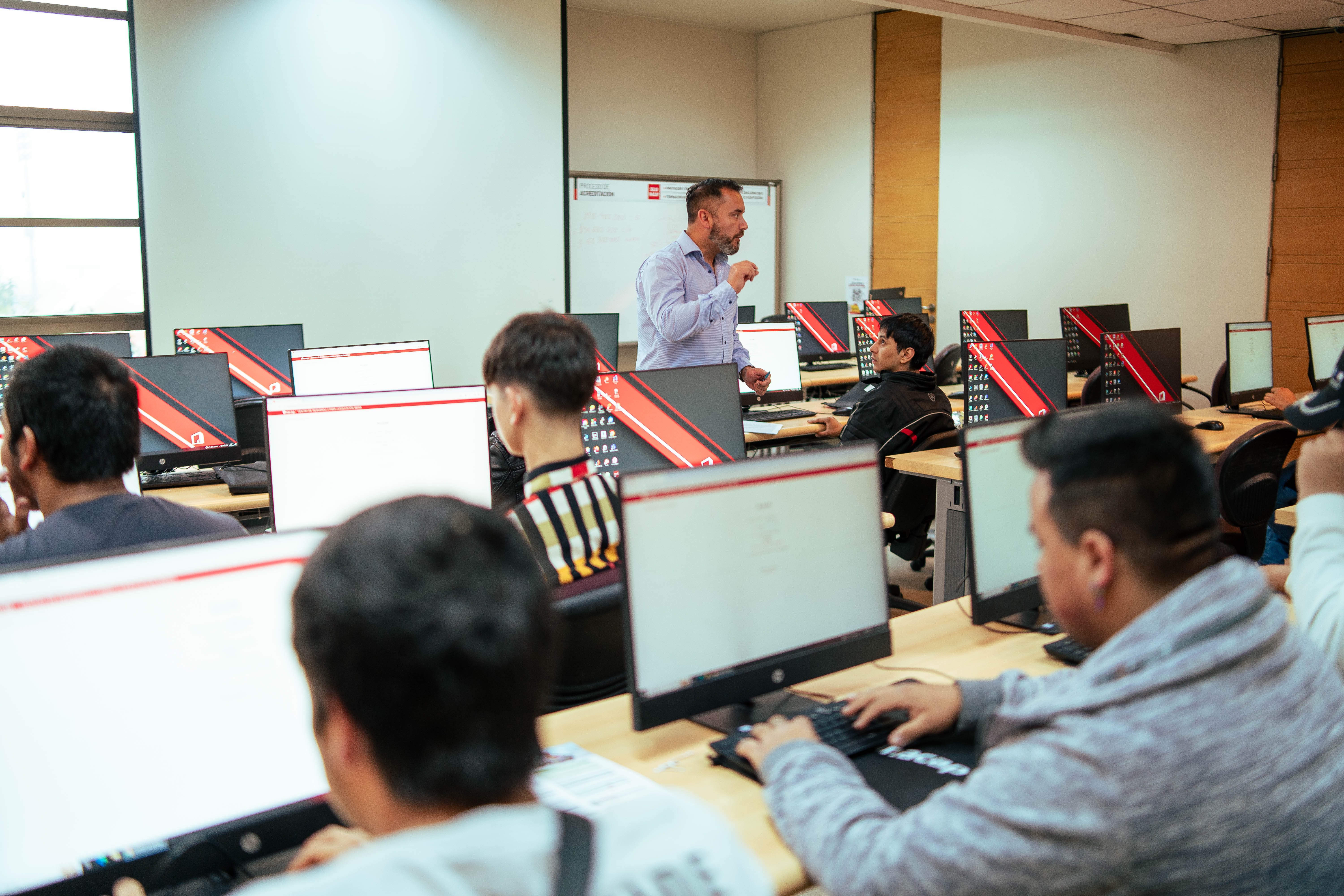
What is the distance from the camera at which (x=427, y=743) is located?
2.19 ft

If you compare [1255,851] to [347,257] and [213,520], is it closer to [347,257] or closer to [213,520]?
[213,520]

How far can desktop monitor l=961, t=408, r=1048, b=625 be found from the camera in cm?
188

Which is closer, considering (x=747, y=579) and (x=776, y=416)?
(x=747, y=579)

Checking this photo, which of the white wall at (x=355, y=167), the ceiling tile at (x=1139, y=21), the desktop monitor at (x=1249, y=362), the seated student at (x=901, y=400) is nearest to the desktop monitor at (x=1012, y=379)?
the seated student at (x=901, y=400)

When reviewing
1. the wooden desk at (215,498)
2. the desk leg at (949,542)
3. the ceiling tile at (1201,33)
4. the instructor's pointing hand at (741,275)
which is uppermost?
the ceiling tile at (1201,33)

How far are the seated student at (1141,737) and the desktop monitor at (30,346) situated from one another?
11.3ft

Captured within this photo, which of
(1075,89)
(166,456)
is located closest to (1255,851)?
(166,456)

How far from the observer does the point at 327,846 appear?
3.26 ft

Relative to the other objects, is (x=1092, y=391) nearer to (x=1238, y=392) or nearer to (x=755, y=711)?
(x=1238, y=392)

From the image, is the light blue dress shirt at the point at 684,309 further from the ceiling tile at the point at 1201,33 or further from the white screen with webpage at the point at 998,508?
the ceiling tile at the point at 1201,33

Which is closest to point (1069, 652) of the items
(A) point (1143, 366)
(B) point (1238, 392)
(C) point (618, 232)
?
(A) point (1143, 366)

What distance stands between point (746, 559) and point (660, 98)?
820cm

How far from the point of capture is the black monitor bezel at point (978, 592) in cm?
187

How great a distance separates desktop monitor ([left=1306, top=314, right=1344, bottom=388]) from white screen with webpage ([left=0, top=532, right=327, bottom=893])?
5.50 m
